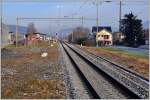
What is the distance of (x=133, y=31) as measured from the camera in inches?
3903

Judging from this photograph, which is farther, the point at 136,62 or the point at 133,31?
the point at 133,31

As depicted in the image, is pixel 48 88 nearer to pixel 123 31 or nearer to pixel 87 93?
pixel 87 93

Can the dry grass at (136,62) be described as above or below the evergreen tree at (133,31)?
below

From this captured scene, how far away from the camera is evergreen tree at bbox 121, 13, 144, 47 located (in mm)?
99438

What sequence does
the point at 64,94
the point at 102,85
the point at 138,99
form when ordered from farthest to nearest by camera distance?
the point at 102,85 → the point at 64,94 → the point at 138,99

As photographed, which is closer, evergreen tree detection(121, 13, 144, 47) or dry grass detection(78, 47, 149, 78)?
dry grass detection(78, 47, 149, 78)

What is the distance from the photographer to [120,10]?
325 feet

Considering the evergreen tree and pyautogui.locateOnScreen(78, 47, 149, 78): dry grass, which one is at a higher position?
the evergreen tree

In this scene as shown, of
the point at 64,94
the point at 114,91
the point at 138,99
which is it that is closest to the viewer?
the point at 138,99

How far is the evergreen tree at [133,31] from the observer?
99.4 metres

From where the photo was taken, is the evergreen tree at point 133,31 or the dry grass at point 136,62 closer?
the dry grass at point 136,62

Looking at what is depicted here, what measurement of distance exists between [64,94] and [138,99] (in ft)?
8.58

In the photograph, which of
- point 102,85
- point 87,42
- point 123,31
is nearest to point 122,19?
point 123,31

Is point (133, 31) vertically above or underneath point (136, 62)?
above
